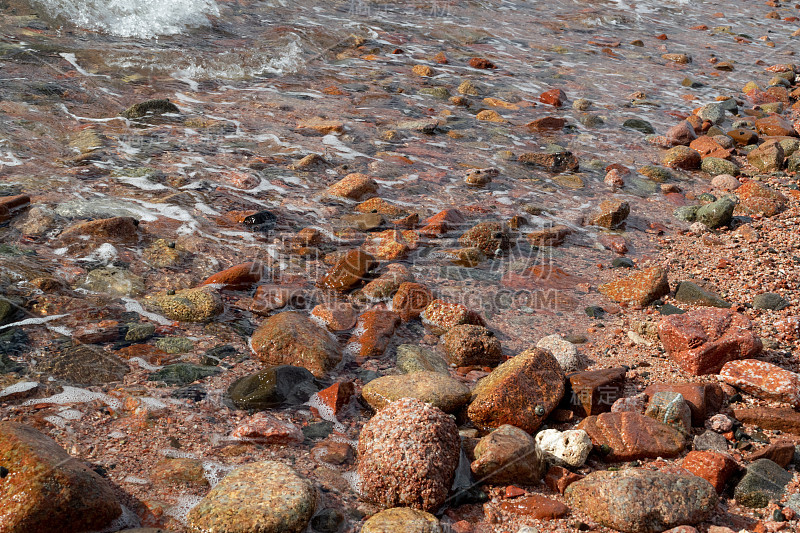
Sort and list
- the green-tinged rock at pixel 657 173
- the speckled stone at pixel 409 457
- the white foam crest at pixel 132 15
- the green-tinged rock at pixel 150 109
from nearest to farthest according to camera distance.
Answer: the speckled stone at pixel 409 457
the green-tinged rock at pixel 657 173
the green-tinged rock at pixel 150 109
the white foam crest at pixel 132 15

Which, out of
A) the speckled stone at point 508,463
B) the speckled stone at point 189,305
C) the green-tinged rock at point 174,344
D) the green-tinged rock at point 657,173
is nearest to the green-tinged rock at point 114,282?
the speckled stone at point 189,305

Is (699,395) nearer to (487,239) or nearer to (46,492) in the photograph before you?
(487,239)

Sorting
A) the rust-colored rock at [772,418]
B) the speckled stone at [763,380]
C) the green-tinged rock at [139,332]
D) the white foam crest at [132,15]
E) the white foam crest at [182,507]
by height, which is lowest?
the white foam crest at [182,507]

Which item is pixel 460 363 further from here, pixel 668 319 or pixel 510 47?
pixel 510 47

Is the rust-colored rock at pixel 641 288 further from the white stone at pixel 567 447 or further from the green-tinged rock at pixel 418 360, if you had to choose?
the white stone at pixel 567 447

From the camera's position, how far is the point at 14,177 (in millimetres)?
4891

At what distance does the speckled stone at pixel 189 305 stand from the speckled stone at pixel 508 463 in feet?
6.30

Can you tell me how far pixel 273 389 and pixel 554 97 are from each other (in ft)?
21.3

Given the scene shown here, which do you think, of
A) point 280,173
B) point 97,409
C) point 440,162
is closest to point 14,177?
point 280,173

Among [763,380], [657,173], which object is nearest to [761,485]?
[763,380]

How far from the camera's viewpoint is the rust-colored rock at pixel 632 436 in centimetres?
292

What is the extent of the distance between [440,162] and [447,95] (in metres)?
2.19

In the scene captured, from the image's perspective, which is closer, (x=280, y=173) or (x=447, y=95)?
(x=280, y=173)

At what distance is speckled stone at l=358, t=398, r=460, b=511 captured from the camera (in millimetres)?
2578
